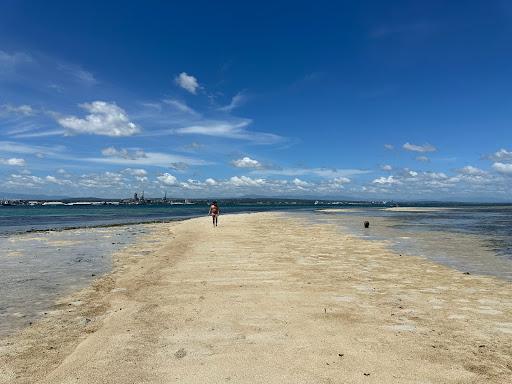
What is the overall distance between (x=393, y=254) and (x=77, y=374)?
56.9 feet

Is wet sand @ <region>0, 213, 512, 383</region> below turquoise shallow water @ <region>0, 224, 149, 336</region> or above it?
above

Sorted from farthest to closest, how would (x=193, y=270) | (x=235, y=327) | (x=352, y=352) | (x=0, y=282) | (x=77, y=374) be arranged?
(x=193, y=270), (x=0, y=282), (x=235, y=327), (x=352, y=352), (x=77, y=374)

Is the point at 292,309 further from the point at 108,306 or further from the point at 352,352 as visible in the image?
the point at 108,306

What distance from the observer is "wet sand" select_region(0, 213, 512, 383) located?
616 cm

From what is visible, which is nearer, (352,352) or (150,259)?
(352,352)

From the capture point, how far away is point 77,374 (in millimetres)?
6102

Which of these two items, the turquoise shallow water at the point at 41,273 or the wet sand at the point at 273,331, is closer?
the wet sand at the point at 273,331

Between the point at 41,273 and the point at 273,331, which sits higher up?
the point at 273,331

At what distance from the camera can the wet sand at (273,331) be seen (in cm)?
616

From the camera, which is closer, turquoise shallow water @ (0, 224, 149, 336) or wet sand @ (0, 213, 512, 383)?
wet sand @ (0, 213, 512, 383)

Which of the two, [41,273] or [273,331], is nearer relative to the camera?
[273,331]

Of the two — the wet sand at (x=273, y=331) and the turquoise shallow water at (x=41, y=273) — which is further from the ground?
the wet sand at (x=273, y=331)

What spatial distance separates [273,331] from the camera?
8.02 metres

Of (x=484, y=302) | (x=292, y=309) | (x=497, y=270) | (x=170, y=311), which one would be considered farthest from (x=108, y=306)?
(x=497, y=270)
